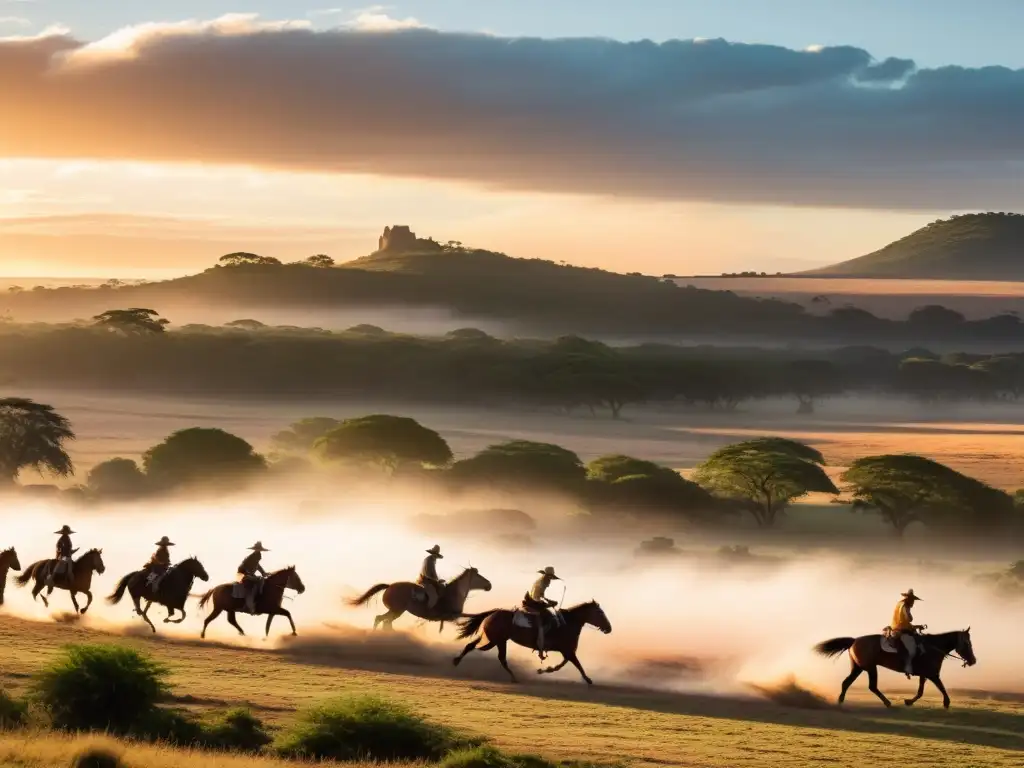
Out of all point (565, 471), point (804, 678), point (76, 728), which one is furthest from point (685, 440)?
point (76, 728)

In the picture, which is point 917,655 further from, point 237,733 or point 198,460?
point 198,460

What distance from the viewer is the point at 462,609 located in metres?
39.3

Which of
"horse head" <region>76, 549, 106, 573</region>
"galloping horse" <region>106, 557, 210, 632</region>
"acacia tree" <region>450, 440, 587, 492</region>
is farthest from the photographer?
"acacia tree" <region>450, 440, 587, 492</region>

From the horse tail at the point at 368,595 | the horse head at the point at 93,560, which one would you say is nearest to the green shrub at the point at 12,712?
the horse tail at the point at 368,595

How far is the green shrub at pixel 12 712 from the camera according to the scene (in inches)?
1034

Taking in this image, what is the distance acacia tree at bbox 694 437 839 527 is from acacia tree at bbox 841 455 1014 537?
6.63 feet

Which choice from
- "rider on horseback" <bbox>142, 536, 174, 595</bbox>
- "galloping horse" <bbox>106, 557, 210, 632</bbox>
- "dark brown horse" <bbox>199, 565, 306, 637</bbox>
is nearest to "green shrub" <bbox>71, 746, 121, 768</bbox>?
"dark brown horse" <bbox>199, 565, 306, 637</bbox>

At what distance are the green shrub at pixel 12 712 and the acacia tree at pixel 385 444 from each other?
73.1 meters

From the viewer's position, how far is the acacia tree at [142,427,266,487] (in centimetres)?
9625

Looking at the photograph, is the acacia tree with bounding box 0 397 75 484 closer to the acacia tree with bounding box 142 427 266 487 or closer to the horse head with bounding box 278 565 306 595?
the acacia tree with bounding box 142 427 266 487

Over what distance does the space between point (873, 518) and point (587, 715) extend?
207ft

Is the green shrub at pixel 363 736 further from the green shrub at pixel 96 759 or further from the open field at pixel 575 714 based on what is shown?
the green shrub at pixel 96 759

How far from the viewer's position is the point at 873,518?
9100 cm

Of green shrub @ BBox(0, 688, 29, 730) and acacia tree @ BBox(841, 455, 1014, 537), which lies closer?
green shrub @ BBox(0, 688, 29, 730)
